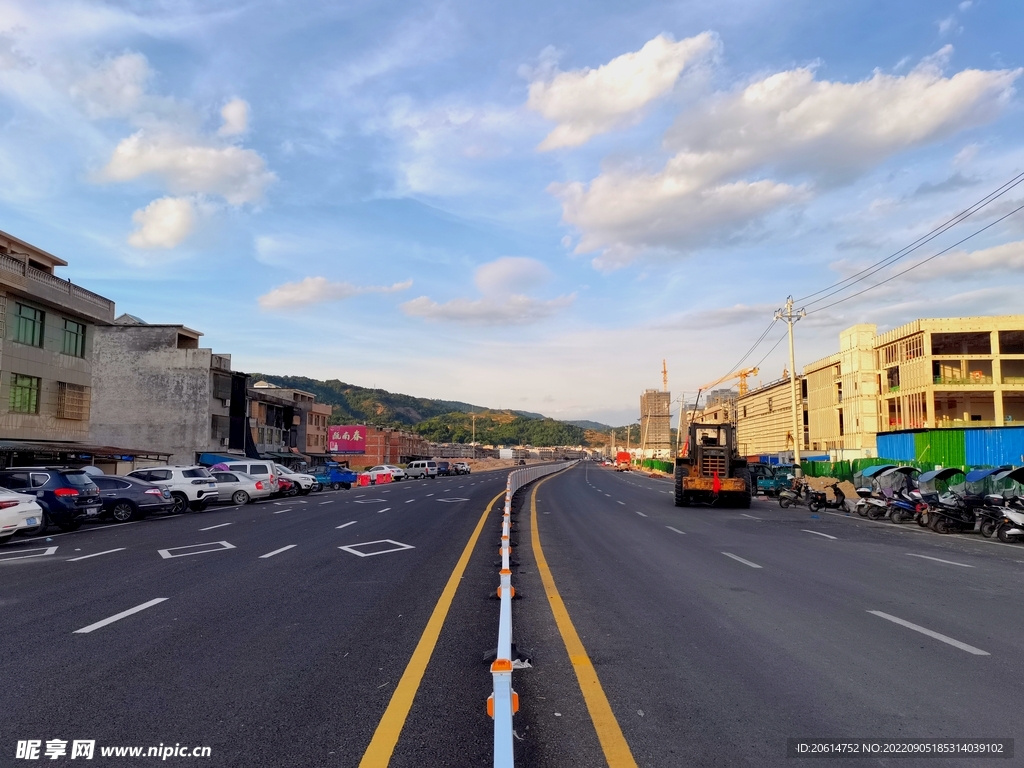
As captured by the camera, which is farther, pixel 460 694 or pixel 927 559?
pixel 927 559

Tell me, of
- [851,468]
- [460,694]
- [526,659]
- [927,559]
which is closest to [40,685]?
[460,694]

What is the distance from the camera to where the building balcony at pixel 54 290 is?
32969mm

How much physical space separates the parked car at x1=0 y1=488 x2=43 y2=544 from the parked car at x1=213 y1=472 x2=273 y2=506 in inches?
587

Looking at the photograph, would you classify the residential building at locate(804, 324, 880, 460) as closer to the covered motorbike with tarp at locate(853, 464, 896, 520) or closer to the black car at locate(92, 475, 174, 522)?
the covered motorbike with tarp at locate(853, 464, 896, 520)

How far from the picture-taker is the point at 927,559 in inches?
598

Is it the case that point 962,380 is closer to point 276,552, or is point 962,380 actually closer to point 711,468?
point 711,468

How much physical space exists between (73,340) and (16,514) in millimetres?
25087

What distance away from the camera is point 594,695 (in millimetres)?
5840

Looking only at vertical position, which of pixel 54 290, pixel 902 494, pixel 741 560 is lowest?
pixel 741 560

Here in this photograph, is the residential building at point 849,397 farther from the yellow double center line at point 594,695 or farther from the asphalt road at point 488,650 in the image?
the yellow double center line at point 594,695

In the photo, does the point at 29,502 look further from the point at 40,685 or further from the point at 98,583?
the point at 40,685

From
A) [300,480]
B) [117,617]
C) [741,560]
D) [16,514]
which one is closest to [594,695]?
[117,617]

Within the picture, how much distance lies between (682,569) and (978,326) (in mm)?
56012

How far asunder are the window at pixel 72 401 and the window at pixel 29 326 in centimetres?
263
